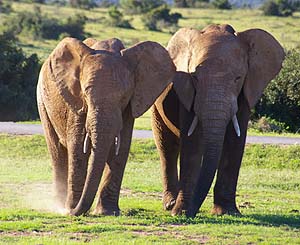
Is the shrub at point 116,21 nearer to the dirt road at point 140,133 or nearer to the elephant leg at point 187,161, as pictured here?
the dirt road at point 140,133

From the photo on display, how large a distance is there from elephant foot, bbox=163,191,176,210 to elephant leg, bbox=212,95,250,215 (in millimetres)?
809

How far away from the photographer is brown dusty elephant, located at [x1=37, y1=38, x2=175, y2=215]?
14.1 meters

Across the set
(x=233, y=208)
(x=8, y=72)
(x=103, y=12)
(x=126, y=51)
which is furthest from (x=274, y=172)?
(x=103, y=12)

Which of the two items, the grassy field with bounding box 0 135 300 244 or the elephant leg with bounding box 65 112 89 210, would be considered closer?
the grassy field with bounding box 0 135 300 244

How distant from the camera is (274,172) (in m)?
23.4

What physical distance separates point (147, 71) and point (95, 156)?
178 cm

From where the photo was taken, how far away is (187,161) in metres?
15.2

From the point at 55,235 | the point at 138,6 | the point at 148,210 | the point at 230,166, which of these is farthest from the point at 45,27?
the point at 55,235

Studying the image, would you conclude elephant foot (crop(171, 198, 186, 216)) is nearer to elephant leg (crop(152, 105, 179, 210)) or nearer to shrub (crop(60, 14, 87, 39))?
elephant leg (crop(152, 105, 179, 210))

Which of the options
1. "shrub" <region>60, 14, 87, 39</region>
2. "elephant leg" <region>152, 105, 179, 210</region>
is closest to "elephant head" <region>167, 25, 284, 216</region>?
"elephant leg" <region>152, 105, 179, 210</region>

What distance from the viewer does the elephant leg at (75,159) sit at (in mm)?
14730

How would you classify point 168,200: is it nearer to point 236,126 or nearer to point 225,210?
point 225,210

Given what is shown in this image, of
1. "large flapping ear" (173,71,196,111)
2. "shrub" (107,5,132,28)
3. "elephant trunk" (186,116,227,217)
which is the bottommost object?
"shrub" (107,5,132,28)

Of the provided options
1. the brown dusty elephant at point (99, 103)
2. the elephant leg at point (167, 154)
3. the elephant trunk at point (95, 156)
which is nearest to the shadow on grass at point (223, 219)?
the brown dusty elephant at point (99, 103)
